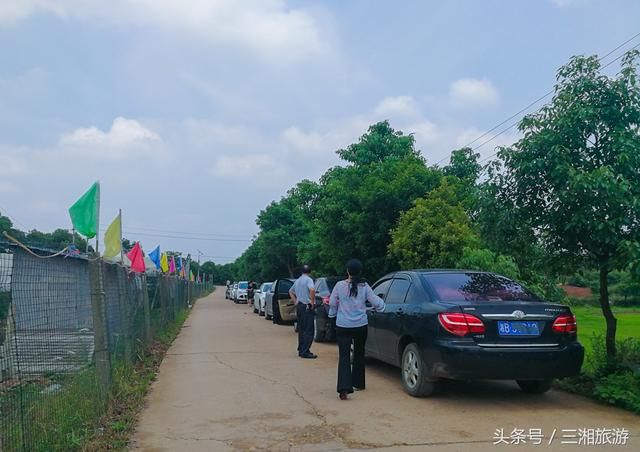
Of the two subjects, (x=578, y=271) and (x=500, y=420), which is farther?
(x=578, y=271)

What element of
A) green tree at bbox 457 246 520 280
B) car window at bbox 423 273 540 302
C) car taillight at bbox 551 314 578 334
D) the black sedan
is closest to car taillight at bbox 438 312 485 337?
the black sedan

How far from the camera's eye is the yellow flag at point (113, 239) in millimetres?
10195

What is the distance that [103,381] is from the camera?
22.6ft

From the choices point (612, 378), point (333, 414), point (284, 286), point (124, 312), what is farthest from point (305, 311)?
point (284, 286)

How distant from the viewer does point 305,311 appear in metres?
11.8

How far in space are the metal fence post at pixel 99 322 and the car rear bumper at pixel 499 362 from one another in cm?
371

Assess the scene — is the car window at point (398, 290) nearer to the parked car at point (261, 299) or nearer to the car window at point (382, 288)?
the car window at point (382, 288)

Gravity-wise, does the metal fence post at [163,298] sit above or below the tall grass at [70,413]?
above

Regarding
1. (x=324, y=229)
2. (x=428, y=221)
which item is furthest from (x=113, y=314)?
(x=324, y=229)

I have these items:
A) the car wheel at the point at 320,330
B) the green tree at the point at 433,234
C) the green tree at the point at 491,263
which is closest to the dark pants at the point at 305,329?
the car wheel at the point at 320,330

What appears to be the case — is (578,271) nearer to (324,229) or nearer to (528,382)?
(528,382)

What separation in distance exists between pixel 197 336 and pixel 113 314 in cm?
775

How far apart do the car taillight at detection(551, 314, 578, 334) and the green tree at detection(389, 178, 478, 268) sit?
232 inches

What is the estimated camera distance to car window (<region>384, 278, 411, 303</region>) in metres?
8.22
